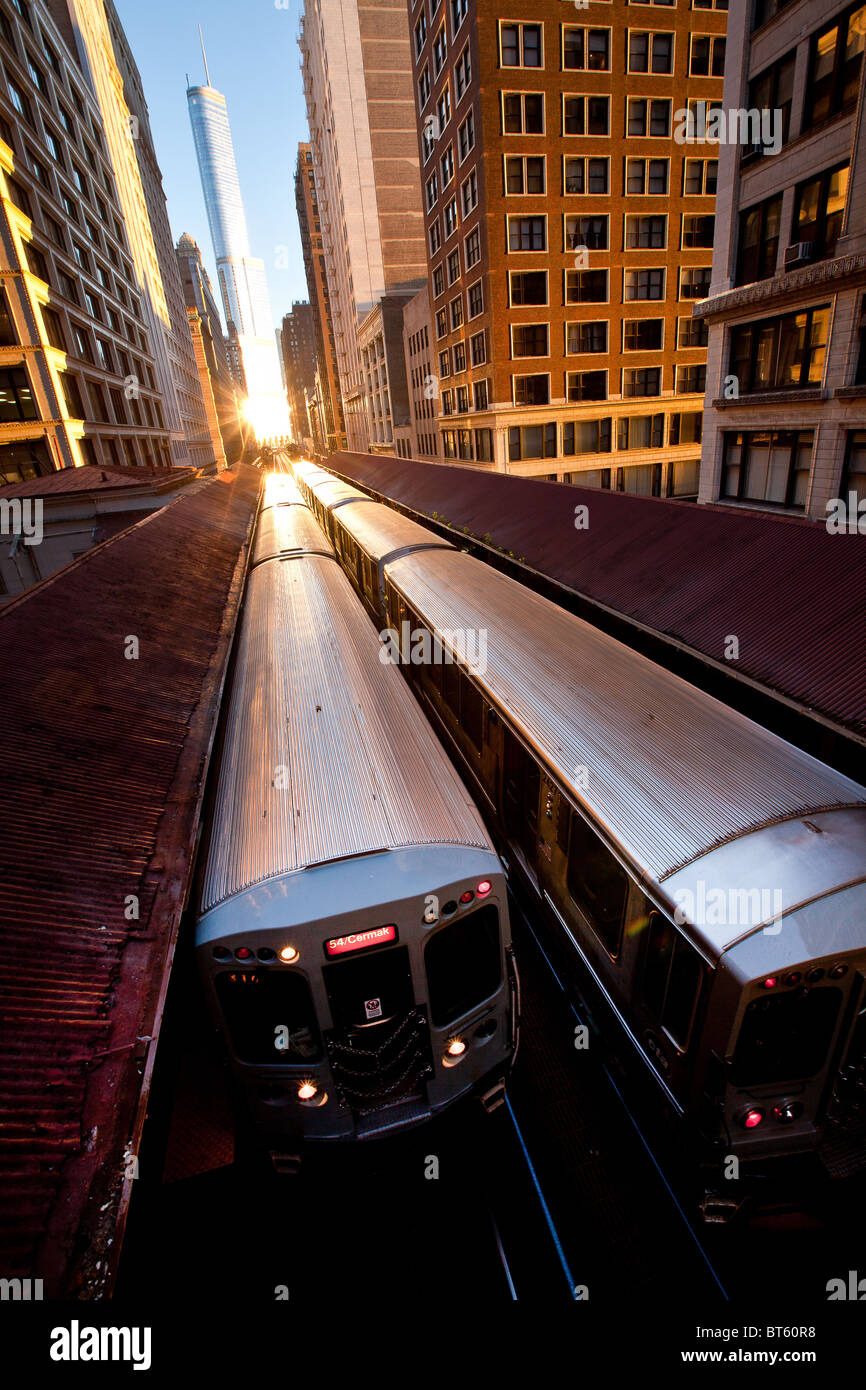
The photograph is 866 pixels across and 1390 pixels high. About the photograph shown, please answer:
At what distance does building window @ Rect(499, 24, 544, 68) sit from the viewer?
31281 millimetres

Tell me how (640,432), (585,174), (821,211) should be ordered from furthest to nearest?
(640,432) < (585,174) < (821,211)

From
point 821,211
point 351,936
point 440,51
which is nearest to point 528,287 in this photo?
point 440,51

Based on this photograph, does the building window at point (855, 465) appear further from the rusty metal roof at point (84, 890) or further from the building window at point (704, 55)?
the building window at point (704, 55)

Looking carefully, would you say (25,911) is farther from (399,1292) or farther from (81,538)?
(81,538)

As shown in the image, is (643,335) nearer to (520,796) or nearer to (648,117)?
(648,117)

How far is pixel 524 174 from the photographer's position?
109 ft

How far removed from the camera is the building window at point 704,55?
3384 cm

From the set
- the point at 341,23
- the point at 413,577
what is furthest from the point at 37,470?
the point at 341,23

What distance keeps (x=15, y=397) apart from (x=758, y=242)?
104ft

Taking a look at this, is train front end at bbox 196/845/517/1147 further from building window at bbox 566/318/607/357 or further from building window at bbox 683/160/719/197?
building window at bbox 683/160/719/197

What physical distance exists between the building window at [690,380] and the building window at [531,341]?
9259 millimetres

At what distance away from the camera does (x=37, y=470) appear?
30562 mm

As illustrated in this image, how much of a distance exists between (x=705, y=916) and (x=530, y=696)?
3603mm

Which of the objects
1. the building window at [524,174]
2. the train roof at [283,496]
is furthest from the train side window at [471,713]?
the building window at [524,174]
